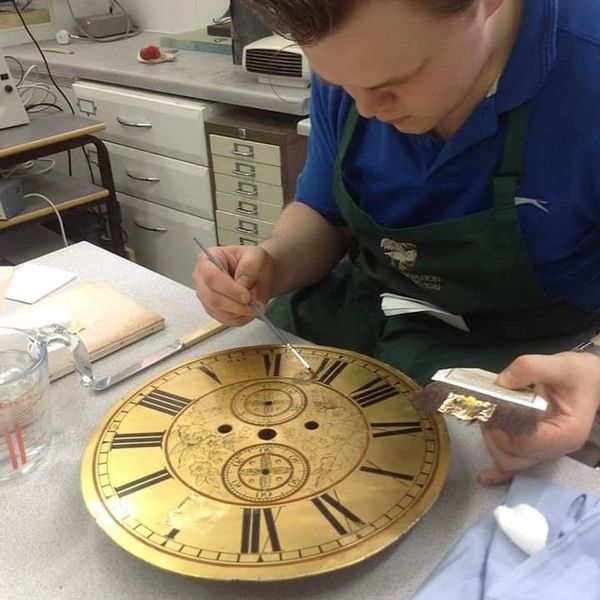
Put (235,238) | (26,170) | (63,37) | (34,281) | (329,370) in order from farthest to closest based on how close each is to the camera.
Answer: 1. (63,37)
2. (26,170)
3. (235,238)
4. (34,281)
5. (329,370)

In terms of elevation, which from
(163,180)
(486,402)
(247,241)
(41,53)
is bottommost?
(247,241)

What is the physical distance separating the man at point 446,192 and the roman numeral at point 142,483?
28 centimetres

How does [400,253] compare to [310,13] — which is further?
[400,253]

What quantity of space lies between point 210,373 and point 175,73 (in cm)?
160

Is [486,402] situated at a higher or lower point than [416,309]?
higher

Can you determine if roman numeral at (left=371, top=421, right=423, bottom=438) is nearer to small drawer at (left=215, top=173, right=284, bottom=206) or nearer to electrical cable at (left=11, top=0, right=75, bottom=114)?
small drawer at (left=215, top=173, right=284, bottom=206)

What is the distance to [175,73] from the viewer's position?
2.16m

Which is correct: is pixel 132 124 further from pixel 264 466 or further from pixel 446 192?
pixel 264 466

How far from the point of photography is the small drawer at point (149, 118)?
2.10 metres

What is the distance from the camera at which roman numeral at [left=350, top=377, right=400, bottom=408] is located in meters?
0.70

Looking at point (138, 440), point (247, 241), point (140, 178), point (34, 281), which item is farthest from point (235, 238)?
point (138, 440)

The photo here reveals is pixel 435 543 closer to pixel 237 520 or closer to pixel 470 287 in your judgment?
pixel 237 520

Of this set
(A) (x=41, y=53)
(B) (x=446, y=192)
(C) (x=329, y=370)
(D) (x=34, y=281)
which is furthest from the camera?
(A) (x=41, y=53)

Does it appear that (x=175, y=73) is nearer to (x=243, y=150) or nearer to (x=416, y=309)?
(x=243, y=150)
